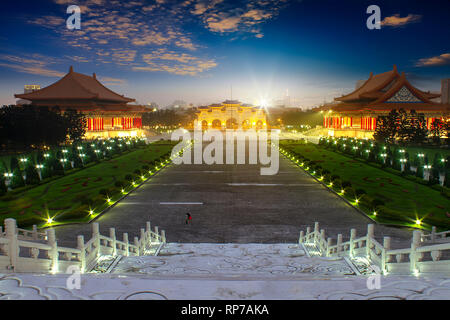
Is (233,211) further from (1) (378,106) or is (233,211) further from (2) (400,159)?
(1) (378,106)

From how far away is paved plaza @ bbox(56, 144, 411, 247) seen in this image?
48.7 ft

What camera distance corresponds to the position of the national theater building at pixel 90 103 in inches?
2490

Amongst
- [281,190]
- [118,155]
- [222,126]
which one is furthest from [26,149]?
[222,126]

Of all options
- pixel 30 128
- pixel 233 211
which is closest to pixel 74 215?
pixel 233 211

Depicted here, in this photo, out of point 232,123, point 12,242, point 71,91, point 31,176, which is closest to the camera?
point 12,242

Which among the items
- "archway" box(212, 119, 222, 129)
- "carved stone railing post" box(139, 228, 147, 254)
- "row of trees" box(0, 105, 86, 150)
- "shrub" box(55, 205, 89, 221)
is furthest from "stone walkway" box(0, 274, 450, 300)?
"archway" box(212, 119, 222, 129)

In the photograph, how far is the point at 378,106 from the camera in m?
56.3

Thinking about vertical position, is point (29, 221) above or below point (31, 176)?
below

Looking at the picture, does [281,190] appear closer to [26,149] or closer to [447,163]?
[447,163]

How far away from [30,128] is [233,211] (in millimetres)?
34140

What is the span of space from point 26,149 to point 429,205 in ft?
150

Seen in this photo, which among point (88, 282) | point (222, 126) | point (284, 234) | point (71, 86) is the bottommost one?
point (284, 234)

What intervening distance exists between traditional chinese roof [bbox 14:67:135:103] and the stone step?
61.6 meters

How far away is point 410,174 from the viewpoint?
27.4 meters
